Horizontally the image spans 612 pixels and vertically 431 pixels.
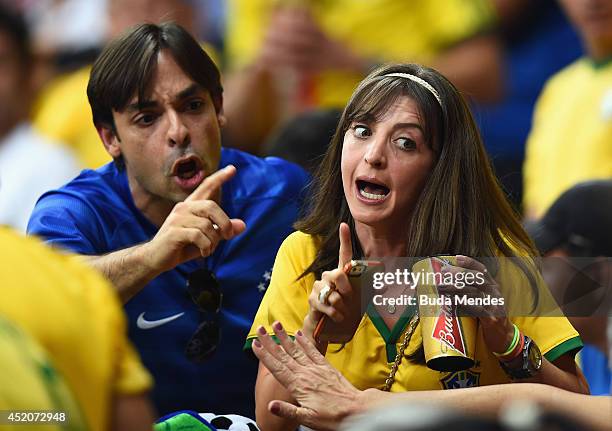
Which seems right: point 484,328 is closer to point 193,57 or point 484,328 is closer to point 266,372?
point 266,372

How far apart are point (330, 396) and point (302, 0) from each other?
349 centimetres

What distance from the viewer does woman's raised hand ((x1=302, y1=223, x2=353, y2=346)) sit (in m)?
3.04

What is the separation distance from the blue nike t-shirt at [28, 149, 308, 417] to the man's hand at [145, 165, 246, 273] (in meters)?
0.32

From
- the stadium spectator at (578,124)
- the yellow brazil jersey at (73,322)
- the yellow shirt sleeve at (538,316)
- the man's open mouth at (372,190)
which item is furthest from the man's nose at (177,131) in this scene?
the stadium spectator at (578,124)

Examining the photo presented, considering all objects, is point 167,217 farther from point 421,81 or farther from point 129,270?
point 421,81

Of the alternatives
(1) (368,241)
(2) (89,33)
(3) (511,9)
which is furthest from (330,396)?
(2) (89,33)

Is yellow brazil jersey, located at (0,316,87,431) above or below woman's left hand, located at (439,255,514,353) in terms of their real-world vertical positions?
below

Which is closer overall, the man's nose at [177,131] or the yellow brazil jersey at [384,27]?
the man's nose at [177,131]

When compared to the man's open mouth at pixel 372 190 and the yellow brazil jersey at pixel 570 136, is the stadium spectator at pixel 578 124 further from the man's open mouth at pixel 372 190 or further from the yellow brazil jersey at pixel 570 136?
the man's open mouth at pixel 372 190

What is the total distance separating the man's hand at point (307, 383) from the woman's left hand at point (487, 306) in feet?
1.14

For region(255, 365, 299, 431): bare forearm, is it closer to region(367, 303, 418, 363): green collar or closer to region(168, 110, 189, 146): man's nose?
region(367, 303, 418, 363): green collar

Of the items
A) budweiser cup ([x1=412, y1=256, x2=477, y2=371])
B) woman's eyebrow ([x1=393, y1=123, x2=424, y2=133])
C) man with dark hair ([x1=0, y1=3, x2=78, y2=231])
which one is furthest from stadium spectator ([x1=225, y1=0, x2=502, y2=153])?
budweiser cup ([x1=412, y1=256, x2=477, y2=371])

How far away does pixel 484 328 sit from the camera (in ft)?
10.1

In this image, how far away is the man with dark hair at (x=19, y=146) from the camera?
5.27 m
